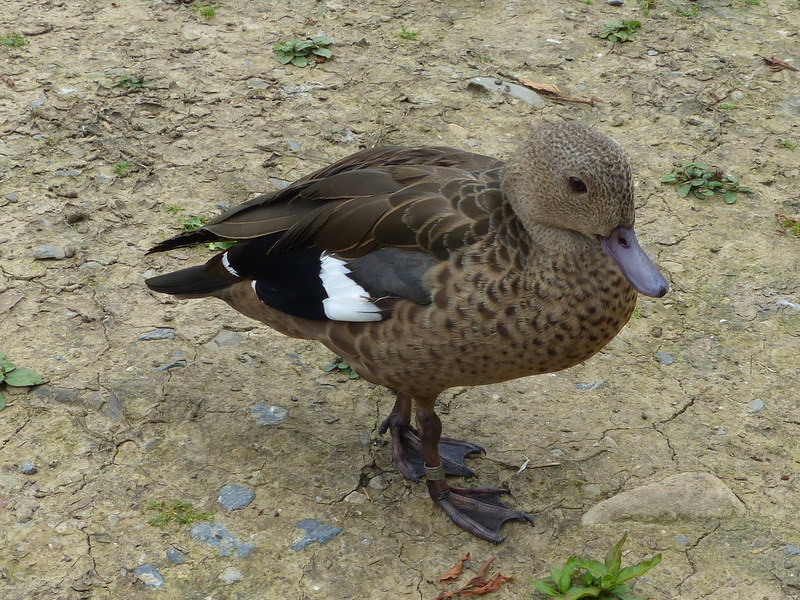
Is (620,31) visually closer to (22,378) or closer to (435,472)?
(435,472)

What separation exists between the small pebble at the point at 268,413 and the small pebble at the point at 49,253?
134 cm

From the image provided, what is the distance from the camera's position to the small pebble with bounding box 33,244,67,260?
4.48 m

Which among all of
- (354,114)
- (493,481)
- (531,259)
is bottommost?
(493,481)

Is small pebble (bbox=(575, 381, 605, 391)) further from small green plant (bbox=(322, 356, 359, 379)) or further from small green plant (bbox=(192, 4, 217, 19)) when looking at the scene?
small green plant (bbox=(192, 4, 217, 19))

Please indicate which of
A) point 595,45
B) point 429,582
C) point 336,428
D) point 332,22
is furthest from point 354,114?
point 429,582

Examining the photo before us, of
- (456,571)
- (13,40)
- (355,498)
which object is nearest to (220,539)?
(355,498)

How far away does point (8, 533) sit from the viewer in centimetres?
321

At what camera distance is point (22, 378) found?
3.80 meters

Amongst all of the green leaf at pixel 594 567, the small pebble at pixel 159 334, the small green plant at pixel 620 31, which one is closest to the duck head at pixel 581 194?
the green leaf at pixel 594 567

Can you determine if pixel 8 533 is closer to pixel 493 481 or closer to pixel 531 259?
pixel 493 481

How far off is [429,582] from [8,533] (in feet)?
4.65

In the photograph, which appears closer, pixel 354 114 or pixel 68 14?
pixel 354 114

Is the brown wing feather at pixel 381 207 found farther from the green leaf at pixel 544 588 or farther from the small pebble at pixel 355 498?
the green leaf at pixel 544 588

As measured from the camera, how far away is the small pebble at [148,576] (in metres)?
3.08
